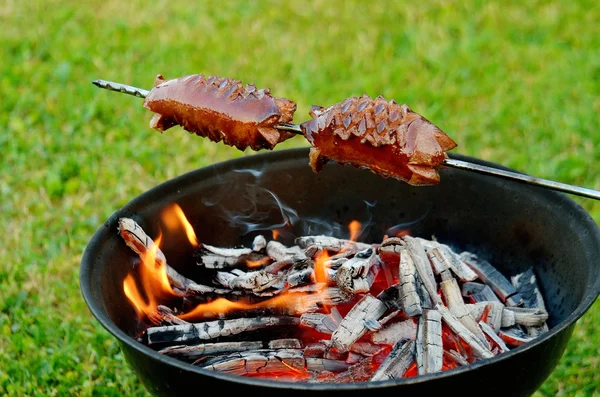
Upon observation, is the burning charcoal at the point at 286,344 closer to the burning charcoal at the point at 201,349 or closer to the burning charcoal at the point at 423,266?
the burning charcoal at the point at 201,349

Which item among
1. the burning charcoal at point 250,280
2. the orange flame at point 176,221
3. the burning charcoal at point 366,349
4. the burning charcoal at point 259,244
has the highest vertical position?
the orange flame at point 176,221

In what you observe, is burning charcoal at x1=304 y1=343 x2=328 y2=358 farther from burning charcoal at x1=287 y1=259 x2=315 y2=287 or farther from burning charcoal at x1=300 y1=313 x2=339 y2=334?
burning charcoal at x1=287 y1=259 x2=315 y2=287

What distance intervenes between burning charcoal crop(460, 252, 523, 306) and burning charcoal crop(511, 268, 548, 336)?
3 cm

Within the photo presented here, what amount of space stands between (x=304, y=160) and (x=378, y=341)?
1.00 m

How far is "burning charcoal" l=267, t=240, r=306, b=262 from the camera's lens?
3.09 meters

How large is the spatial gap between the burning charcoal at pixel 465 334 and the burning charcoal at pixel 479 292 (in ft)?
1.09

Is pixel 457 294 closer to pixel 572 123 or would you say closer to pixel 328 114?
pixel 328 114

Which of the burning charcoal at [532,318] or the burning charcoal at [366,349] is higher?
the burning charcoal at [532,318]

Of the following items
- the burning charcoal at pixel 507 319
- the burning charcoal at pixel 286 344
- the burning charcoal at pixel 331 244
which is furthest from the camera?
the burning charcoal at pixel 331 244

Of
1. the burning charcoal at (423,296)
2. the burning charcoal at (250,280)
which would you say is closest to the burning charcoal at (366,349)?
the burning charcoal at (423,296)

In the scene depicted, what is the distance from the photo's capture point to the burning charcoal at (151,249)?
Result: 279 centimetres

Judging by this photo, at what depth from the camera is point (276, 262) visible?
3043mm

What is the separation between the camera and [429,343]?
243 centimetres

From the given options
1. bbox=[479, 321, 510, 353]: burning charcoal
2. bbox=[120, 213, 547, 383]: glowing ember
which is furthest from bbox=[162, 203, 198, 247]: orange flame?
bbox=[479, 321, 510, 353]: burning charcoal
